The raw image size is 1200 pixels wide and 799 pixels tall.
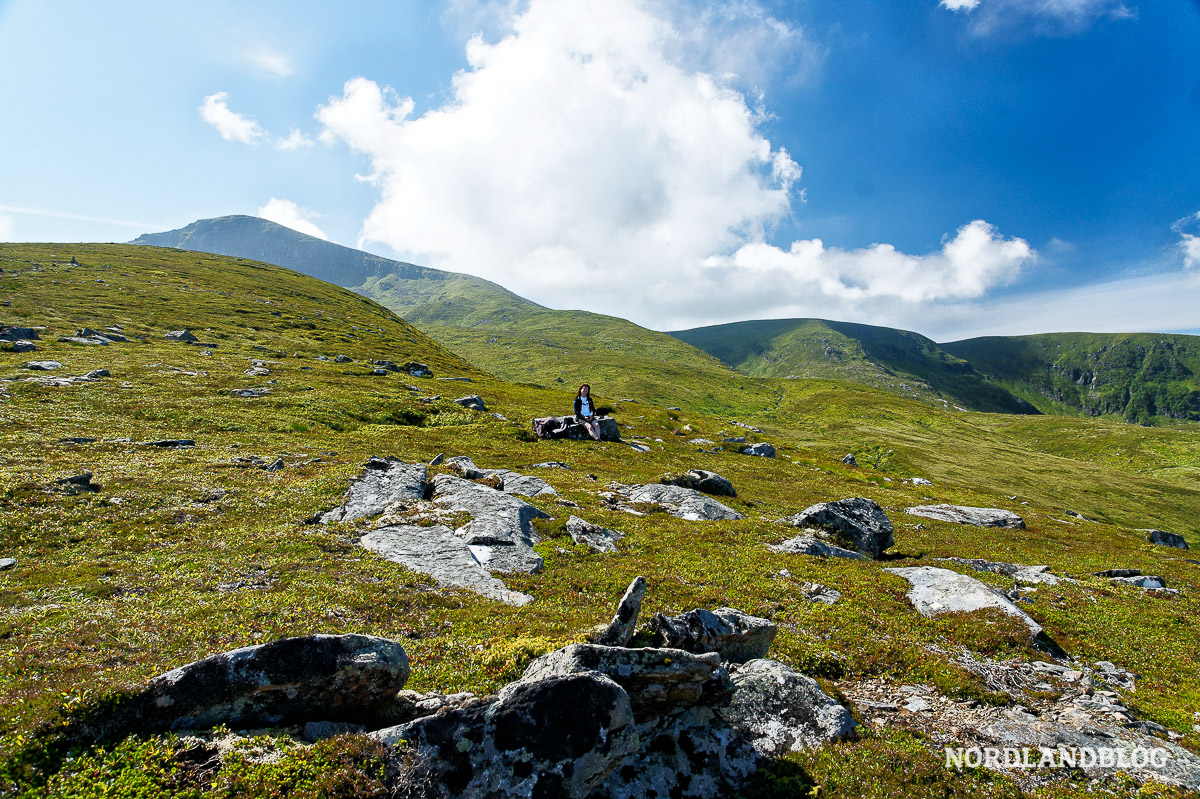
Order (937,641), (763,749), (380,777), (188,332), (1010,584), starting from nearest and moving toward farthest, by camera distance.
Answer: (380,777) → (763,749) → (937,641) → (1010,584) → (188,332)

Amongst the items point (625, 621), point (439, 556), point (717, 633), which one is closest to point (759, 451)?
point (439, 556)

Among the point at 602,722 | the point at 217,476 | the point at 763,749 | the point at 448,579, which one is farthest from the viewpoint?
→ the point at 217,476

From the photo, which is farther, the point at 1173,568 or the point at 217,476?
the point at 1173,568

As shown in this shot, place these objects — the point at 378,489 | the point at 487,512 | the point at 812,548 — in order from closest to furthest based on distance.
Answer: the point at 487,512, the point at 812,548, the point at 378,489

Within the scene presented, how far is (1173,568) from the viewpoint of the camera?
3356 cm

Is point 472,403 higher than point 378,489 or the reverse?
higher

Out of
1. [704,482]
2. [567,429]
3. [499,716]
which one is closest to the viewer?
[499,716]

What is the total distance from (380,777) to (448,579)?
1129 centimetres

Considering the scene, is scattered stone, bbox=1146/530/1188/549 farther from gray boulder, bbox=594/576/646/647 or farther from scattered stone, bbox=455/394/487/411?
scattered stone, bbox=455/394/487/411

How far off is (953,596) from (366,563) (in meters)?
25.0

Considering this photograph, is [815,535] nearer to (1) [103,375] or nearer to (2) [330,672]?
(2) [330,672]

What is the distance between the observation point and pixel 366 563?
20.0m

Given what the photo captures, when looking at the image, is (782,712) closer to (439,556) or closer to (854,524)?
(439,556)

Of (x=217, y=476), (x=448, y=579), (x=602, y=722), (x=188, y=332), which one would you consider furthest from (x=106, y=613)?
(x=188, y=332)
